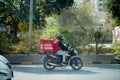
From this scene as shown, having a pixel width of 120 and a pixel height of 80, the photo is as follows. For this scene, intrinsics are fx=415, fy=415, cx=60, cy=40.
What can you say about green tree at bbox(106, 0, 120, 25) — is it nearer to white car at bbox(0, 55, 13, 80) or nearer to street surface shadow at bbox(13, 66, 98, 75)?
street surface shadow at bbox(13, 66, 98, 75)

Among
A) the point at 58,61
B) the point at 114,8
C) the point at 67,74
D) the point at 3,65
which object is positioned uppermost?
the point at 3,65

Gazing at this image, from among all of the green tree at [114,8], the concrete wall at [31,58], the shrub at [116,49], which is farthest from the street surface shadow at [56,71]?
the green tree at [114,8]

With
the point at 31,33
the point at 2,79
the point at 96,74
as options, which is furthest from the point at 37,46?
the point at 2,79

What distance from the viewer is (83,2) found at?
59.1m

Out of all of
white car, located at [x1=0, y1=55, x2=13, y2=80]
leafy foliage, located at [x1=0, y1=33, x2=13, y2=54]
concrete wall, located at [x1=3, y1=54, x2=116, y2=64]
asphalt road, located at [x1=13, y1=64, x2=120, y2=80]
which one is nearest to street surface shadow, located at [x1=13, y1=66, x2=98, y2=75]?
asphalt road, located at [x1=13, y1=64, x2=120, y2=80]

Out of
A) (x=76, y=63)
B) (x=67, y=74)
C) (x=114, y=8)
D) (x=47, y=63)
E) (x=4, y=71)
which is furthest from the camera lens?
(x=114, y=8)

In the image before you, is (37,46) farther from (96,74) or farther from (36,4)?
(36,4)

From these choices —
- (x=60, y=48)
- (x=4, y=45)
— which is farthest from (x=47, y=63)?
(x=4, y=45)

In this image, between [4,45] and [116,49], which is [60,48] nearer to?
[4,45]

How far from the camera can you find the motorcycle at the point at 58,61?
16953 millimetres

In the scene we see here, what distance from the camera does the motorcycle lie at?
17.0 meters

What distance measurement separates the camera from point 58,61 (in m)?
17.0

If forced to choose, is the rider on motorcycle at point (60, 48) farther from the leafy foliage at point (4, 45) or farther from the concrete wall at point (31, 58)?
the leafy foliage at point (4, 45)

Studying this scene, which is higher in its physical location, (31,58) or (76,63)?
(76,63)
